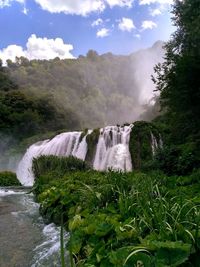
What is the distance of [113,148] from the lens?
22.2m

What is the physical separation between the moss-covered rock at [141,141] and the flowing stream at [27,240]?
14802mm

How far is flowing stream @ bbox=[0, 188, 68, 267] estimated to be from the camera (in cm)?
391

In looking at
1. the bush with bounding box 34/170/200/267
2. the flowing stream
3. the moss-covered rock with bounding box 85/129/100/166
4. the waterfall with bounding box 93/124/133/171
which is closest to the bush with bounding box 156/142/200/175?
the flowing stream

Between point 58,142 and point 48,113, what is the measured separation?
2119cm

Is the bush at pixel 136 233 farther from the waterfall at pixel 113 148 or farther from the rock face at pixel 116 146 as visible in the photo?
the rock face at pixel 116 146

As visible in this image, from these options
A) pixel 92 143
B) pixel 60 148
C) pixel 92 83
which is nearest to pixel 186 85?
pixel 92 143

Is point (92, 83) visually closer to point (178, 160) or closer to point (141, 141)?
point (141, 141)

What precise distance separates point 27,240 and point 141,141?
17949 mm

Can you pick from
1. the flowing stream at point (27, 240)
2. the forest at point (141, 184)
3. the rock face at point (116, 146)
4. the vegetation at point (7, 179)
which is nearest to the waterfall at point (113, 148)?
the rock face at point (116, 146)

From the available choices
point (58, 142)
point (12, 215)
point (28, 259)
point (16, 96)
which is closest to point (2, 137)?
point (16, 96)

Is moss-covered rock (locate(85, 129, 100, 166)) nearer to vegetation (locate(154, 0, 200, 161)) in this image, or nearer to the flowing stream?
vegetation (locate(154, 0, 200, 161))

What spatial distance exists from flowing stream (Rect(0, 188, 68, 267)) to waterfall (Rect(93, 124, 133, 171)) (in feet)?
46.9

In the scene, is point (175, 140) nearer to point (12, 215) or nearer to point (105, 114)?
point (12, 215)

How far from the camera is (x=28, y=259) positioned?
398 cm
